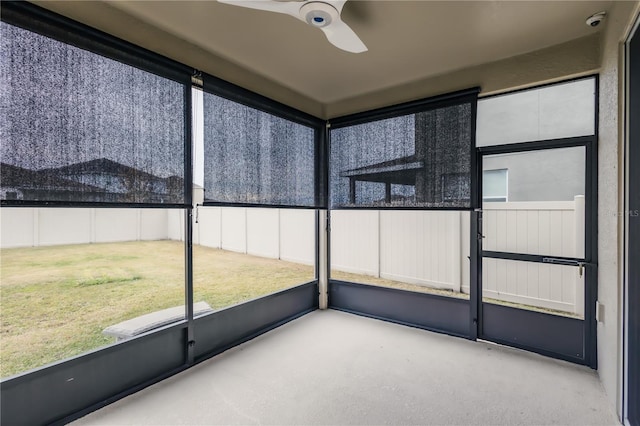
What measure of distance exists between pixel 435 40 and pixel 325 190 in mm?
1985

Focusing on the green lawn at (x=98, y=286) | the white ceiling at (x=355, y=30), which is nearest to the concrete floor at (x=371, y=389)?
the green lawn at (x=98, y=286)

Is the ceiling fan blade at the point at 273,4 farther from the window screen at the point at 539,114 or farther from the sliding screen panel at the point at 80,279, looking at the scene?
the window screen at the point at 539,114

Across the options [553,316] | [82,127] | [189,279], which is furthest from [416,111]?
[82,127]

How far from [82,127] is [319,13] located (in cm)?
156

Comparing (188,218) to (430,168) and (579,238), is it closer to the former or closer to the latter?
(430,168)

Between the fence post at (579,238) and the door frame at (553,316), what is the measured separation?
7 centimetres

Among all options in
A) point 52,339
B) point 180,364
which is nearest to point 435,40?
point 180,364

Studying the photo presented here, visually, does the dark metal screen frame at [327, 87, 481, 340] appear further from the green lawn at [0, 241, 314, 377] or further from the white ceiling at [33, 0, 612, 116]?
the green lawn at [0, 241, 314, 377]

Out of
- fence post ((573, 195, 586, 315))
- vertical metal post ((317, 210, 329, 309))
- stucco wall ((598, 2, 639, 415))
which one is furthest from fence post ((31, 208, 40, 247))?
fence post ((573, 195, 586, 315))

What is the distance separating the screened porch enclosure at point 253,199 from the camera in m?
1.69

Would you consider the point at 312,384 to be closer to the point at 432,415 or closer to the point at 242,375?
the point at 242,375

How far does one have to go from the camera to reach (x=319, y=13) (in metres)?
1.55

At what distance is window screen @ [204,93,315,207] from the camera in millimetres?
2512

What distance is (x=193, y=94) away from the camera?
2.37 m
